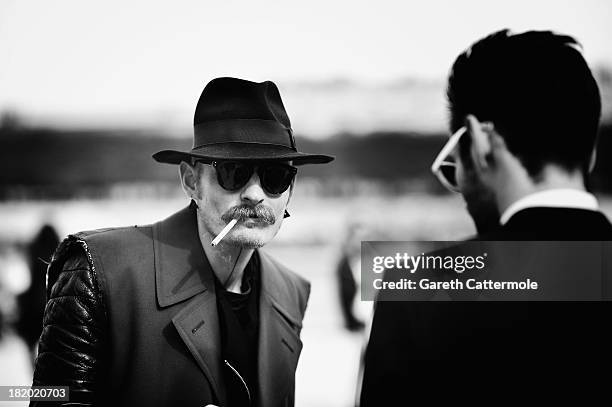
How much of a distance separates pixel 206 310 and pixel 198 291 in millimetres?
58

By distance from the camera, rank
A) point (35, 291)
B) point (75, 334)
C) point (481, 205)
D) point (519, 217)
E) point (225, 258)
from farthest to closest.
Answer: point (35, 291) < point (225, 258) < point (75, 334) < point (481, 205) < point (519, 217)

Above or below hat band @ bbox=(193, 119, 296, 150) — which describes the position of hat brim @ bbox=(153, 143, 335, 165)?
below

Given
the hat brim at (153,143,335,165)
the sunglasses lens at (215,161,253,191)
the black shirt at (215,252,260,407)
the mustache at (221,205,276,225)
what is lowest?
the black shirt at (215,252,260,407)

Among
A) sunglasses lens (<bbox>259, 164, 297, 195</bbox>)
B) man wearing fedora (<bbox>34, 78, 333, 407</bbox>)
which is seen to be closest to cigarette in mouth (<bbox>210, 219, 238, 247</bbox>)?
man wearing fedora (<bbox>34, 78, 333, 407</bbox>)

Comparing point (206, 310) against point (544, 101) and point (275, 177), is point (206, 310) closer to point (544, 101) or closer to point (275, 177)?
point (275, 177)

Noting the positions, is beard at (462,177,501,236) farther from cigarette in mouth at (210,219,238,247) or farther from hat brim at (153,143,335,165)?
cigarette in mouth at (210,219,238,247)

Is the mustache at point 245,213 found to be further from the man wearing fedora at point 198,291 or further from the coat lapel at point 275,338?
the coat lapel at point 275,338

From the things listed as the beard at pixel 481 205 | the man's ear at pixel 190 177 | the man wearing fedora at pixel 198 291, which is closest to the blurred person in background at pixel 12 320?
the man wearing fedora at pixel 198 291

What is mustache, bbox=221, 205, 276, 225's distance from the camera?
1.48 m

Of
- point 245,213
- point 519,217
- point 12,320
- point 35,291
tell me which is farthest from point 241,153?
point 12,320

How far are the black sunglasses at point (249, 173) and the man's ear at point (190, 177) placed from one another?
0.23 ft

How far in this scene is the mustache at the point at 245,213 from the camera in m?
1.48

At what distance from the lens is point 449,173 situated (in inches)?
53.6

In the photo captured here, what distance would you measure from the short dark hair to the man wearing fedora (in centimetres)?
57
